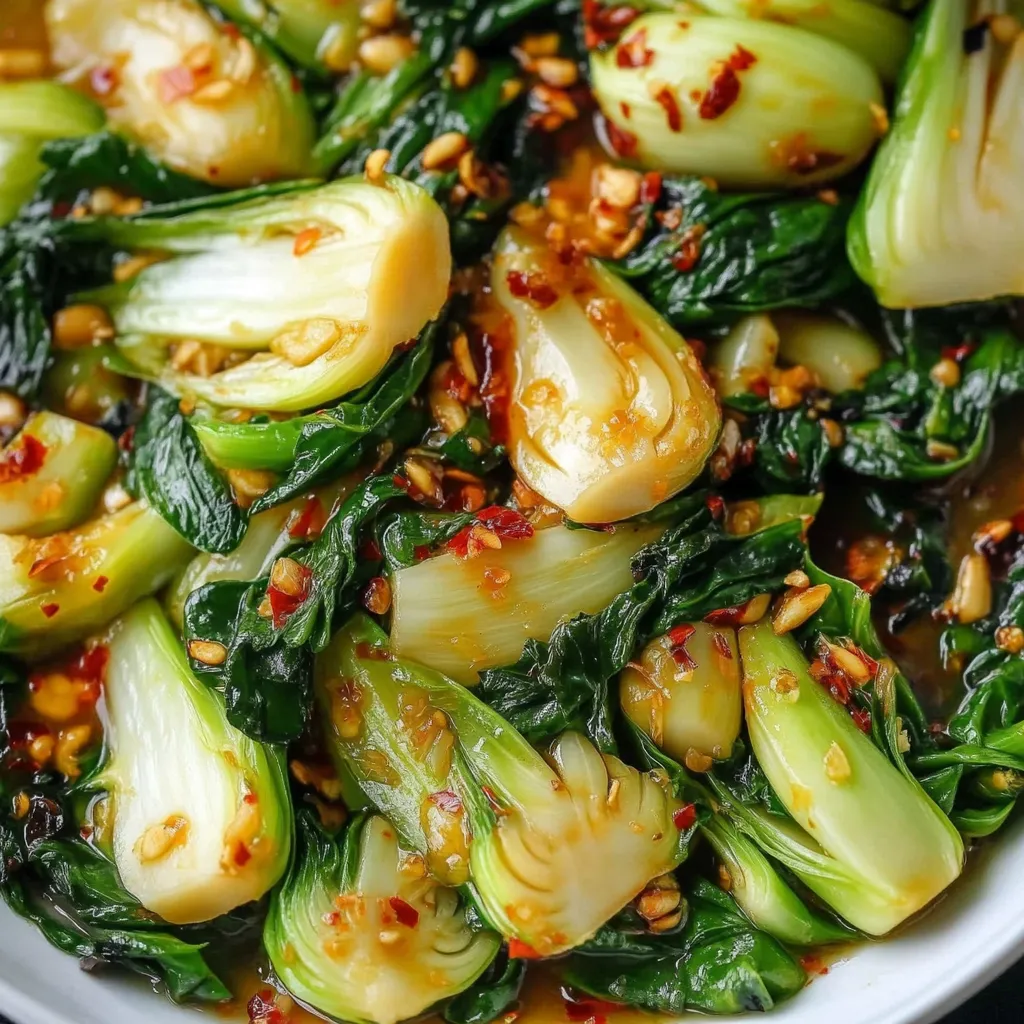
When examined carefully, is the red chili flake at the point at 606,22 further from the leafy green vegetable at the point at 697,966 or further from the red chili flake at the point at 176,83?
the leafy green vegetable at the point at 697,966

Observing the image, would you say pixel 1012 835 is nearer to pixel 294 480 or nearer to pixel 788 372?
pixel 788 372

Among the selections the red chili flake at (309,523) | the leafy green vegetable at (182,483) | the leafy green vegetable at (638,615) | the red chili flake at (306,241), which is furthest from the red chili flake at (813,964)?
the red chili flake at (306,241)

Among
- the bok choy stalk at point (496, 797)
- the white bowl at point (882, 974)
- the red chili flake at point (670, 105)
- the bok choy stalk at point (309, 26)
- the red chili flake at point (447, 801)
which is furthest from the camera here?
the bok choy stalk at point (309, 26)

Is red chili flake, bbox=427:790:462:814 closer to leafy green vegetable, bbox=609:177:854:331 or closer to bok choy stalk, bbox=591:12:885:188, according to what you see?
leafy green vegetable, bbox=609:177:854:331

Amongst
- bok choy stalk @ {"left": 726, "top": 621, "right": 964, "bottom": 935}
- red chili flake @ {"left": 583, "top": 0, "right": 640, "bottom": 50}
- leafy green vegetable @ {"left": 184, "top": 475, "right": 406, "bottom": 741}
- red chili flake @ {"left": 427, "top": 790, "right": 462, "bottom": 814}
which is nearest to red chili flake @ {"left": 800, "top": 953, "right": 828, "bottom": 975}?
bok choy stalk @ {"left": 726, "top": 621, "right": 964, "bottom": 935}

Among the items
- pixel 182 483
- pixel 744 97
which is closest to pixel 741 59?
pixel 744 97

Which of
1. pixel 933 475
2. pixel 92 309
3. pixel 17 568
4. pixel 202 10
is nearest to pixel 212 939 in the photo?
pixel 17 568

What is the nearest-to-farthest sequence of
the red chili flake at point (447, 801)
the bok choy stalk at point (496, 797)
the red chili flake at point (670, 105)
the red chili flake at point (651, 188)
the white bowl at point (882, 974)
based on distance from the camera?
the white bowl at point (882, 974), the bok choy stalk at point (496, 797), the red chili flake at point (447, 801), the red chili flake at point (670, 105), the red chili flake at point (651, 188)
